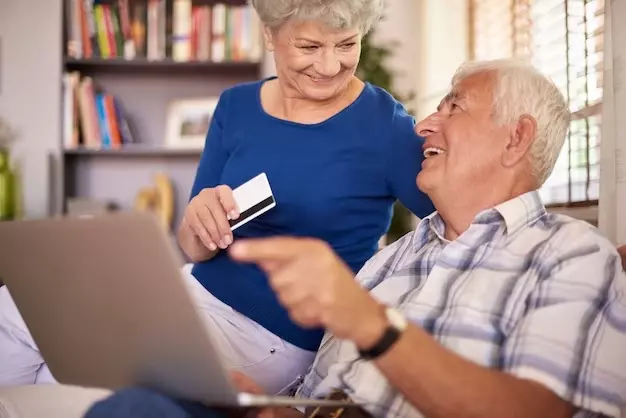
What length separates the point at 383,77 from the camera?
11.6 ft

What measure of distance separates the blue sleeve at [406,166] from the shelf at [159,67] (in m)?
2.15

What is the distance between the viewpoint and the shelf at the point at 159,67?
11.8ft

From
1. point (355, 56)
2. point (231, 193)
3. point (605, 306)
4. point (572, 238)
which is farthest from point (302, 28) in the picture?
point (605, 306)

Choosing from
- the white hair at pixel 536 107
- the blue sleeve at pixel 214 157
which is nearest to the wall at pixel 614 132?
the white hair at pixel 536 107

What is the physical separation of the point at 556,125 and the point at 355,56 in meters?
0.43

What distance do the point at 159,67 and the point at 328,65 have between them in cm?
240

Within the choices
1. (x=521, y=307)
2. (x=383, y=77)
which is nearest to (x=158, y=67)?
(x=383, y=77)

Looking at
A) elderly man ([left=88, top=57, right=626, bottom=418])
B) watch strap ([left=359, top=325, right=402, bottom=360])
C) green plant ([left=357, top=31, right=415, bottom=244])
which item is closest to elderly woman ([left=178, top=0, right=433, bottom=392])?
elderly man ([left=88, top=57, right=626, bottom=418])

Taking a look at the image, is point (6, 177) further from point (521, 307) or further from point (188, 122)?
point (521, 307)

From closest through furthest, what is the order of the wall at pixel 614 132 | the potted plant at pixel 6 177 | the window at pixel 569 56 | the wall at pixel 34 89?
1. the wall at pixel 614 132
2. the window at pixel 569 56
3. the potted plant at pixel 6 177
4. the wall at pixel 34 89

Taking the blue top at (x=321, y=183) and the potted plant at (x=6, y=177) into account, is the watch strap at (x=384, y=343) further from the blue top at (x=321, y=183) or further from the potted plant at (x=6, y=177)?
the potted plant at (x=6, y=177)

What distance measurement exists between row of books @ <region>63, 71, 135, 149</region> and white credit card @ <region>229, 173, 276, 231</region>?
2353mm

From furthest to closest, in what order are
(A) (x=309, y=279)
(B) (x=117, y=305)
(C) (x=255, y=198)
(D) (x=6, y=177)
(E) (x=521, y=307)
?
(D) (x=6, y=177) → (C) (x=255, y=198) → (E) (x=521, y=307) → (B) (x=117, y=305) → (A) (x=309, y=279)

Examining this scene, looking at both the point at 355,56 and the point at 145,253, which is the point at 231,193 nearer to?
the point at 355,56
